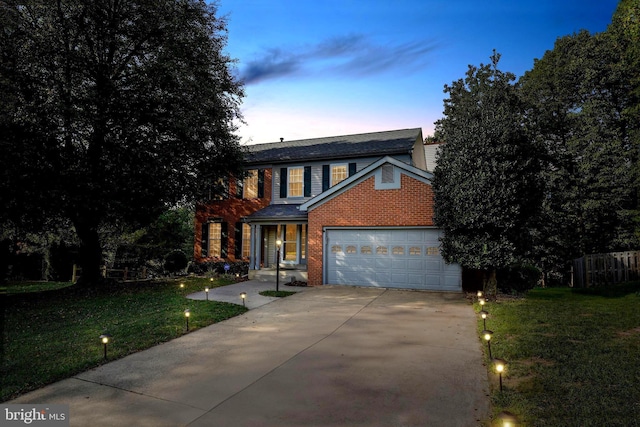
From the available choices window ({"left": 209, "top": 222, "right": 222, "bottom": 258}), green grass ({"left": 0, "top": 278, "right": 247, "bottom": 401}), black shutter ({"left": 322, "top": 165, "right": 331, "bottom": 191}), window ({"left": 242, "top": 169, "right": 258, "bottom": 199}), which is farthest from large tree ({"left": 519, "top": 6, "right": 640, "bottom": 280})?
green grass ({"left": 0, "top": 278, "right": 247, "bottom": 401})

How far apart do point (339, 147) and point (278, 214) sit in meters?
5.70

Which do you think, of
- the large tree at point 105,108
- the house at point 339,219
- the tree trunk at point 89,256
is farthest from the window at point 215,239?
the tree trunk at point 89,256

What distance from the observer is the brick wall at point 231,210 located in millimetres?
19750

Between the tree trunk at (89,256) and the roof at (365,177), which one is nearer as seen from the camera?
the roof at (365,177)

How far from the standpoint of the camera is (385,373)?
5305 mm

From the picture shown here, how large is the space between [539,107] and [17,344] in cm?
3039

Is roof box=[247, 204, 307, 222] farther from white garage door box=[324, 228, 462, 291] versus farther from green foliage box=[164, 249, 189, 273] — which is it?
green foliage box=[164, 249, 189, 273]

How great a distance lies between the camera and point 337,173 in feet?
60.4

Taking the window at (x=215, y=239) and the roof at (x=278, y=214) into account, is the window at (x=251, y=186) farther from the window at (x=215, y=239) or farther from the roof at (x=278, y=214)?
the window at (x=215, y=239)

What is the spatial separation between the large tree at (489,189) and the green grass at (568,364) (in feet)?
6.22

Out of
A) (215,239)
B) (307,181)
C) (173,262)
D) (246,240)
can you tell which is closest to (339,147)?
(307,181)

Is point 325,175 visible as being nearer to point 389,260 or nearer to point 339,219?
point 339,219

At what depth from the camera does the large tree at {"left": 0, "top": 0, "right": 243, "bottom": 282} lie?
11.4 meters

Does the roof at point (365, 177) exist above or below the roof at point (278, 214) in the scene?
above
